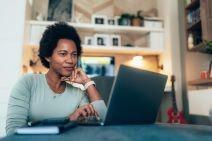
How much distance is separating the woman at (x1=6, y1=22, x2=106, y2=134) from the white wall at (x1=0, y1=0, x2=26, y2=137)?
50.2 inches

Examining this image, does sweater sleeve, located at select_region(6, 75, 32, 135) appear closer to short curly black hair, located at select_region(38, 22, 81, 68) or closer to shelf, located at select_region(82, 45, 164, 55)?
short curly black hair, located at select_region(38, 22, 81, 68)

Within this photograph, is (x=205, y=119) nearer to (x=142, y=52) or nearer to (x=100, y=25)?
(x=142, y=52)

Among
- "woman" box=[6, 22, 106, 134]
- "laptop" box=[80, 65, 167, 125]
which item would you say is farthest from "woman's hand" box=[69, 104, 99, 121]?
"laptop" box=[80, 65, 167, 125]

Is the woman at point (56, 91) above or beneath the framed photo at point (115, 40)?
beneath

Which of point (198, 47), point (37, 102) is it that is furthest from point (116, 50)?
point (37, 102)

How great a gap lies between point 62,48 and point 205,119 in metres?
1.92

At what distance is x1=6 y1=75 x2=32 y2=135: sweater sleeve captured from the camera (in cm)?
101

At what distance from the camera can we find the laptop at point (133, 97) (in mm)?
794

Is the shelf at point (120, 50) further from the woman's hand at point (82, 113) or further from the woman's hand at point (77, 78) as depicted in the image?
the woman's hand at point (82, 113)

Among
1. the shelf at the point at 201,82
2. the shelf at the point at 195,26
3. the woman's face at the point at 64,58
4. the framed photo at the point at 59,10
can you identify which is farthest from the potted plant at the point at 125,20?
the woman's face at the point at 64,58

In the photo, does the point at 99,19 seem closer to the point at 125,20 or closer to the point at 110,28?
the point at 110,28

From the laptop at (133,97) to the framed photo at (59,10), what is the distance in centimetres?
253

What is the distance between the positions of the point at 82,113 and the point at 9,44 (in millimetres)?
1908

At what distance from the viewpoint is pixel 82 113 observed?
1087mm
